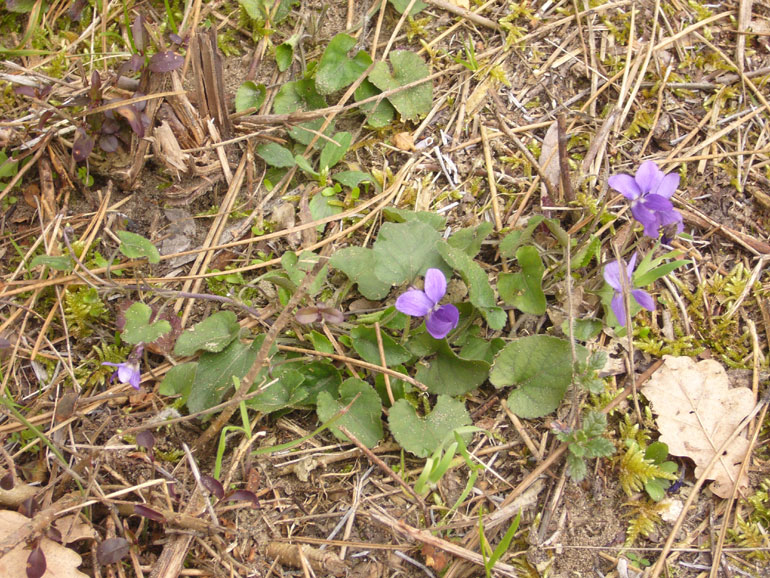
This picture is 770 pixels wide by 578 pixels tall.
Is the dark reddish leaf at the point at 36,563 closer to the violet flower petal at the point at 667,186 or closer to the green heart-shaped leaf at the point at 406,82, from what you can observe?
the green heart-shaped leaf at the point at 406,82

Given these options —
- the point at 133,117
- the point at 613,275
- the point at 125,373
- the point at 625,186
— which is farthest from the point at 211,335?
the point at 625,186

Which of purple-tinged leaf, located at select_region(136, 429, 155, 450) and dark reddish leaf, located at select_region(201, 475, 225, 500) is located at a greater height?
purple-tinged leaf, located at select_region(136, 429, 155, 450)

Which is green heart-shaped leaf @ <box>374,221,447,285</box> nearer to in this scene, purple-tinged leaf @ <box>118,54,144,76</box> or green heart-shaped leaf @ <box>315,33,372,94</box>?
green heart-shaped leaf @ <box>315,33,372,94</box>

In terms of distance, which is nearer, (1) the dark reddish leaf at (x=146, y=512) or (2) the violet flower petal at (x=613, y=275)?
(1) the dark reddish leaf at (x=146, y=512)

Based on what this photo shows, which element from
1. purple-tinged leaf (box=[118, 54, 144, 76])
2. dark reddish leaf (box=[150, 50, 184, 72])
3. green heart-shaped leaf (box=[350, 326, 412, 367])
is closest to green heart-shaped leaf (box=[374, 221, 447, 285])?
green heart-shaped leaf (box=[350, 326, 412, 367])

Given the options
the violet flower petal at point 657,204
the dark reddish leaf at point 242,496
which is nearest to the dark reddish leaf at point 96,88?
the dark reddish leaf at point 242,496
